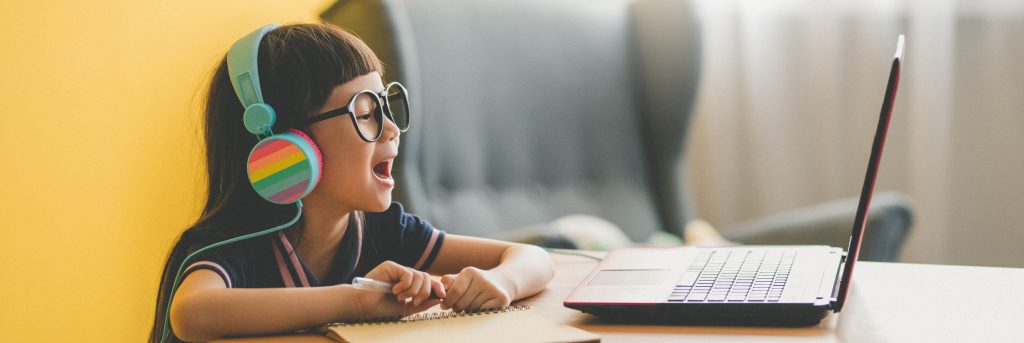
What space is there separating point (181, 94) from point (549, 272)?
80 cm

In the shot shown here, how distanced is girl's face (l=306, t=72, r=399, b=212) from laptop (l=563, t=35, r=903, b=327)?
228mm

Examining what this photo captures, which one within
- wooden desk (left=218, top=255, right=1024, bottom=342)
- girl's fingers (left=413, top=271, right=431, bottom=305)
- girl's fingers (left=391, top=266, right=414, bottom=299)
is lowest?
wooden desk (left=218, top=255, right=1024, bottom=342)

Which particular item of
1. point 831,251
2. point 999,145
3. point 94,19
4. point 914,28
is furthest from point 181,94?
point 999,145

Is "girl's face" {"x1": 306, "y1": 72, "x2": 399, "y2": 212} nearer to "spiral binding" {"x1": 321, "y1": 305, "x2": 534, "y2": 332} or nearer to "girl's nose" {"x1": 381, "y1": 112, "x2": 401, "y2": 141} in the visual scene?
"girl's nose" {"x1": 381, "y1": 112, "x2": 401, "y2": 141}

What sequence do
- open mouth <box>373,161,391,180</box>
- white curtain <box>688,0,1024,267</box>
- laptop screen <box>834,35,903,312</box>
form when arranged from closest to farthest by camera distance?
1. laptop screen <box>834,35,903,312</box>
2. open mouth <box>373,161,391,180</box>
3. white curtain <box>688,0,1024,267</box>

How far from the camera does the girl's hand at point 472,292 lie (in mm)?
772

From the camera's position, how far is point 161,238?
1459 mm

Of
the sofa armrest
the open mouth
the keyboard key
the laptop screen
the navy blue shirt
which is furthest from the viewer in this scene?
the sofa armrest

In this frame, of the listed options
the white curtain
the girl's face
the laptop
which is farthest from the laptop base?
the white curtain

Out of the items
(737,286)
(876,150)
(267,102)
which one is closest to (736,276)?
(737,286)

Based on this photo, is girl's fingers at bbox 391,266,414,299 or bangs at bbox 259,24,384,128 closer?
girl's fingers at bbox 391,266,414,299

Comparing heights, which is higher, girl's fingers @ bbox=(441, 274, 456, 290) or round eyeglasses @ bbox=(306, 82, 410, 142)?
round eyeglasses @ bbox=(306, 82, 410, 142)

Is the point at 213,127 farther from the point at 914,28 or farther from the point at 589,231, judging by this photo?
the point at 914,28

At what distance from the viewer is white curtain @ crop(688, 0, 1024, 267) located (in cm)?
209
